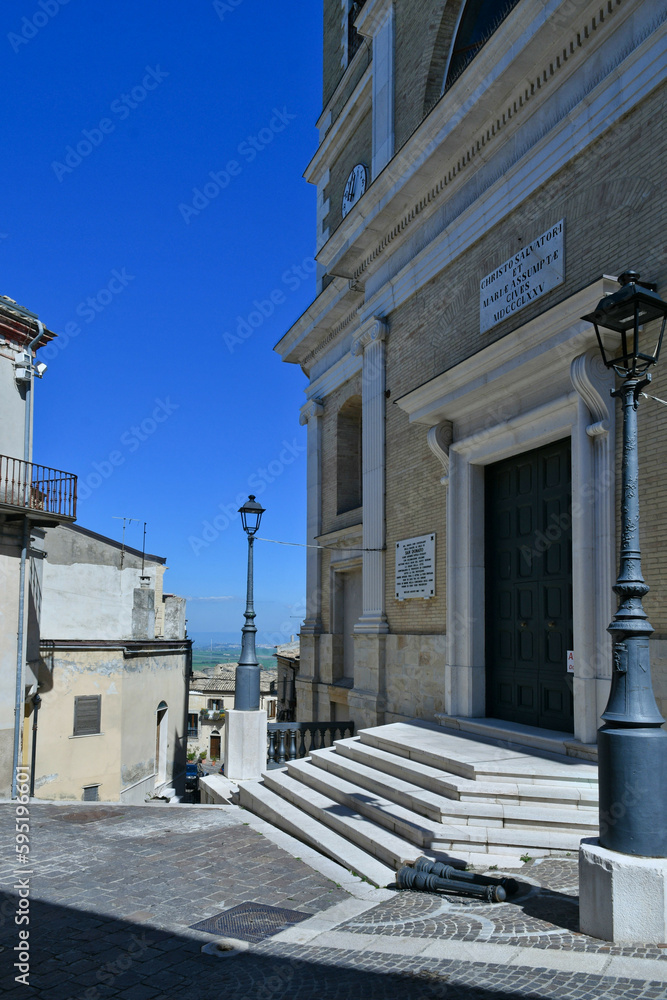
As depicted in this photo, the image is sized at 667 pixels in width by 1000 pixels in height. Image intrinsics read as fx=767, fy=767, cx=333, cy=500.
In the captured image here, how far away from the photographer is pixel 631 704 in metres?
4.47

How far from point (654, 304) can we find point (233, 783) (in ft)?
28.4

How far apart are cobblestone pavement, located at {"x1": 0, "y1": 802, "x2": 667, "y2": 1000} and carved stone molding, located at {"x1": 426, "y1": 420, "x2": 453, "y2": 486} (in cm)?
581

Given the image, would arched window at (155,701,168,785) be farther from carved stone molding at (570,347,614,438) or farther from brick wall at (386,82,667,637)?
carved stone molding at (570,347,614,438)

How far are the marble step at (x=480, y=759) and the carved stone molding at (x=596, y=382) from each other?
3.37 meters

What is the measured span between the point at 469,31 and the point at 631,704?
1219cm

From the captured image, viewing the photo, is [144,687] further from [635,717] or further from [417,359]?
[635,717]

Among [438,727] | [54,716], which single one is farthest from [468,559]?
[54,716]

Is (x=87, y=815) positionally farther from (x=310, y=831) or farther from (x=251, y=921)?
(x=251, y=921)

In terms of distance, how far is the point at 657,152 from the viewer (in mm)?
7598

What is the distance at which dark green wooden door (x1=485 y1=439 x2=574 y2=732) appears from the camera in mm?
8938

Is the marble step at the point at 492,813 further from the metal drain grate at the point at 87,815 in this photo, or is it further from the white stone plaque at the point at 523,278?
the white stone plaque at the point at 523,278

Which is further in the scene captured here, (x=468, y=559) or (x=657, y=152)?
(x=468, y=559)

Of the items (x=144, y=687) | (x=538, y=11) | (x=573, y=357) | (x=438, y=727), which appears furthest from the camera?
(x=144, y=687)

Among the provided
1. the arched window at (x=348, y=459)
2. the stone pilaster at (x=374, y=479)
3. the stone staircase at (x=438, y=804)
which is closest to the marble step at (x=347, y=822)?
the stone staircase at (x=438, y=804)
